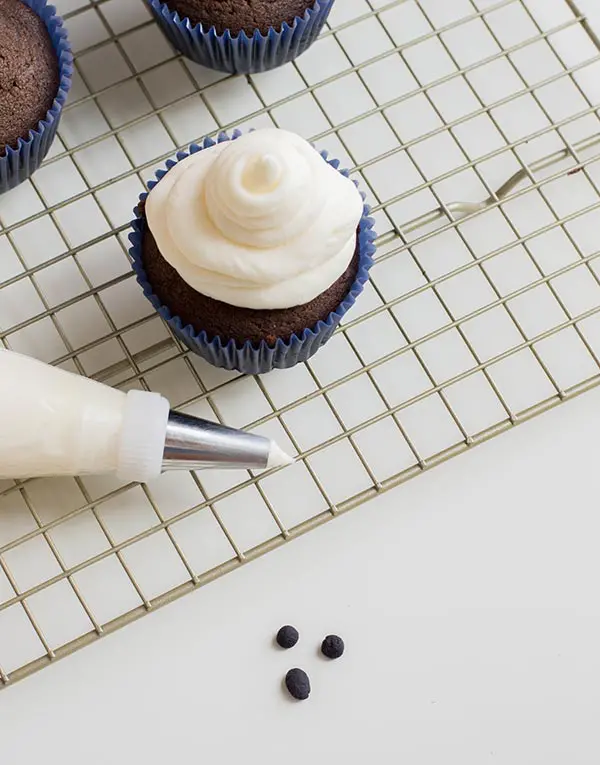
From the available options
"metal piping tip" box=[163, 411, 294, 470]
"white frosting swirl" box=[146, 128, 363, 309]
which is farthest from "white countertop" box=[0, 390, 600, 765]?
"white frosting swirl" box=[146, 128, 363, 309]

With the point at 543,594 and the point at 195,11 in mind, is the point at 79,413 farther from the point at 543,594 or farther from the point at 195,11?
the point at 543,594

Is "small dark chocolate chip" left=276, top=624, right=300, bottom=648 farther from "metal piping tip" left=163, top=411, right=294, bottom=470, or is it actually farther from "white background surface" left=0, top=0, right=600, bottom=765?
"metal piping tip" left=163, top=411, right=294, bottom=470

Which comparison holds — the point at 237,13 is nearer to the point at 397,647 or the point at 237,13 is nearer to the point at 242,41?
the point at 242,41

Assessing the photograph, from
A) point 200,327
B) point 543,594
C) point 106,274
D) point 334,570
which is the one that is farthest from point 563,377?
point 106,274

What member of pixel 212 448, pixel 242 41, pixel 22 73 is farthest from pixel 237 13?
pixel 212 448

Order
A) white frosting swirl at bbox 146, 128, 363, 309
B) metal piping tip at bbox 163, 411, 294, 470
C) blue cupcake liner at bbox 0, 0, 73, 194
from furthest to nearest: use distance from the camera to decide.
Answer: blue cupcake liner at bbox 0, 0, 73, 194 < metal piping tip at bbox 163, 411, 294, 470 < white frosting swirl at bbox 146, 128, 363, 309

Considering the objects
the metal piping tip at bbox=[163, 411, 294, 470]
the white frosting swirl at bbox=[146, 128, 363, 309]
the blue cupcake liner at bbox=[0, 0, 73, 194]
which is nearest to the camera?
the white frosting swirl at bbox=[146, 128, 363, 309]

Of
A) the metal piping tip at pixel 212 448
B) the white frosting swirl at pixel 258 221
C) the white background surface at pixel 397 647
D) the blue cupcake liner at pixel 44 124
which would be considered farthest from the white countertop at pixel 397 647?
the blue cupcake liner at pixel 44 124

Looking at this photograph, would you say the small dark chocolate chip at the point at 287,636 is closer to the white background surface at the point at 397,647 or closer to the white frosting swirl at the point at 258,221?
the white background surface at the point at 397,647
